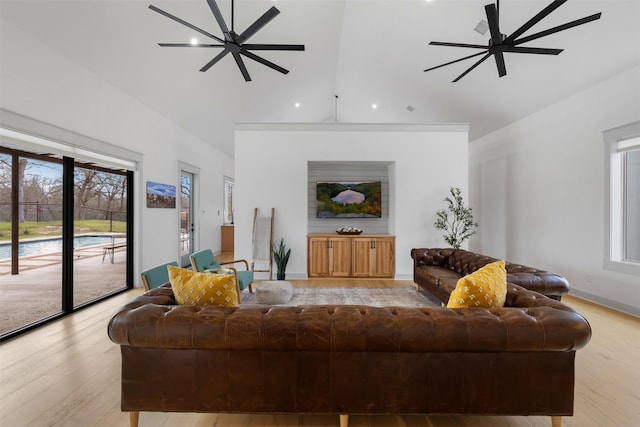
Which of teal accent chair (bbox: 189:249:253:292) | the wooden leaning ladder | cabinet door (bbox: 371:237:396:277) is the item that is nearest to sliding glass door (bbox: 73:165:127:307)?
teal accent chair (bbox: 189:249:253:292)

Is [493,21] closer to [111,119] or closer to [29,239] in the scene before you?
[111,119]

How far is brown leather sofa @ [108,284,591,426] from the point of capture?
153 centimetres

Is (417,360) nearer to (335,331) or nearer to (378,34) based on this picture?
(335,331)

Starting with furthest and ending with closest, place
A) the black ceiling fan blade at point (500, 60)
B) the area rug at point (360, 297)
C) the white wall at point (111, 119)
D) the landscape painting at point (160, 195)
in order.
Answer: the landscape painting at point (160, 195)
the area rug at point (360, 297)
the black ceiling fan blade at point (500, 60)
the white wall at point (111, 119)

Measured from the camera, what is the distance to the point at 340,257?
224 inches

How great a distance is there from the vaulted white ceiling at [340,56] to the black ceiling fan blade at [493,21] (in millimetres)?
932

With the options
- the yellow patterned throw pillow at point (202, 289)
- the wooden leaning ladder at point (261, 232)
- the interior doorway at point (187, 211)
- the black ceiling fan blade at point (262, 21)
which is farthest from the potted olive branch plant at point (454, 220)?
the interior doorway at point (187, 211)

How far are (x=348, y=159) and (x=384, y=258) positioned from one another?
210 cm

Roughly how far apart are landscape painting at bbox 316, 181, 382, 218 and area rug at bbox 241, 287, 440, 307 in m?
1.87

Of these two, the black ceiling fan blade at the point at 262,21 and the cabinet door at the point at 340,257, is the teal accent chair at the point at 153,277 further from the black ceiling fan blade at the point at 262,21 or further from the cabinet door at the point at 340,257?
the cabinet door at the point at 340,257

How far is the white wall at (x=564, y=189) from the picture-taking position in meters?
3.99

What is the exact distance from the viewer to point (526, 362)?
1.56 metres

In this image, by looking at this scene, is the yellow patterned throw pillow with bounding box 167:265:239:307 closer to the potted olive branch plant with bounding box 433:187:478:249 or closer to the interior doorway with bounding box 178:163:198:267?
the potted olive branch plant with bounding box 433:187:478:249

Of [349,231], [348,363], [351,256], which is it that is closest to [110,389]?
[348,363]
